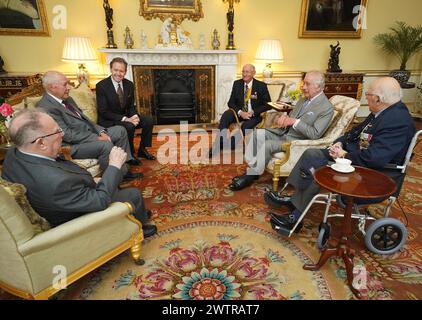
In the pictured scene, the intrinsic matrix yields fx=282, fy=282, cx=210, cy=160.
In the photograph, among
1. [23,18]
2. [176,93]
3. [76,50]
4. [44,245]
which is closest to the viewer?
[44,245]

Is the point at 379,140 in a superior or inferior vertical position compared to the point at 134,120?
superior

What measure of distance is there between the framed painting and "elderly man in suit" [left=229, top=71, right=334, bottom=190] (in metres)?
3.12

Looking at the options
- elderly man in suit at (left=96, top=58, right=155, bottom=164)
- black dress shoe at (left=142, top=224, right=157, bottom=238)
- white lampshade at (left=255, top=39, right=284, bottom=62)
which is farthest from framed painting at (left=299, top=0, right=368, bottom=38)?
black dress shoe at (left=142, top=224, right=157, bottom=238)

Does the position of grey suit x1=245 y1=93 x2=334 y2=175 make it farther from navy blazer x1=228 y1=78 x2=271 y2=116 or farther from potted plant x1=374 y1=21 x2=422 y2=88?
potted plant x1=374 y1=21 x2=422 y2=88

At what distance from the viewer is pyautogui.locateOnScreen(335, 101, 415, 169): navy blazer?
202 centimetres

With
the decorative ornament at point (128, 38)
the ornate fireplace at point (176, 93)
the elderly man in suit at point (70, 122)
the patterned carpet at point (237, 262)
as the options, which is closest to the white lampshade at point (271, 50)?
the ornate fireplace at point (176, 93)

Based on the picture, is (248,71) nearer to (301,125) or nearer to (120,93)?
(301,125)

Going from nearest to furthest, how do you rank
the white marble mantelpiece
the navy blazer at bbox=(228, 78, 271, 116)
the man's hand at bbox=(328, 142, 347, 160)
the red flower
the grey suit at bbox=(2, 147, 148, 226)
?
the grey suit at bbox=(2, 147, 148, 226) < the man's hand at bbox=(328, 142, 347, 160) < the red flower < the navy blazer at bbox=(228, 78, 271, 116) < the white marble mantelpiece

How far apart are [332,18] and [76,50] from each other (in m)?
4.73

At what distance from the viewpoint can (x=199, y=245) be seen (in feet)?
7.57

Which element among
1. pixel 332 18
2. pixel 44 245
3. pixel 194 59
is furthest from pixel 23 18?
pixel 332 18

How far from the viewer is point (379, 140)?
2.04 m

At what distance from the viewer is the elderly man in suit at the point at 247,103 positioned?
4.12 metres
